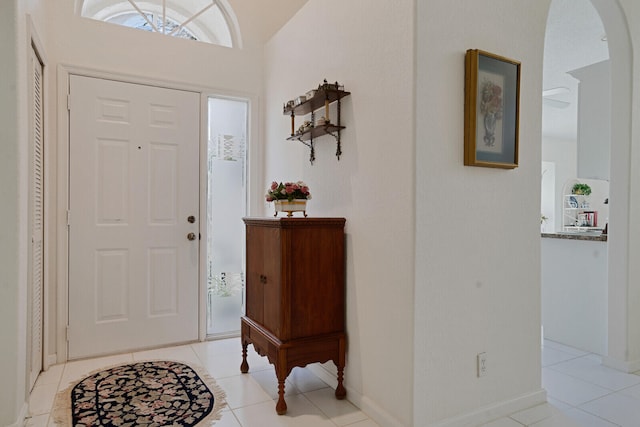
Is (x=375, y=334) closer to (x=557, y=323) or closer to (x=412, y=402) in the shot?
(x=412, y=402)

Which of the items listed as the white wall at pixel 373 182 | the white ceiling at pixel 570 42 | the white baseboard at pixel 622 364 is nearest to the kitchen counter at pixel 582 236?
the white baseboard at pixel 622 364

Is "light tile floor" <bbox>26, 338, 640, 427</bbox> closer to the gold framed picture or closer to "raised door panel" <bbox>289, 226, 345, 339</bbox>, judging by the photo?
"raised door panel" <bbox>289, 226, 345, 339</bbox>

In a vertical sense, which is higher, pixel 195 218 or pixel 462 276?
pixel 195 218

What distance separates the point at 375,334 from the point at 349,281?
1.19ft

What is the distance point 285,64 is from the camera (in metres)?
3.24

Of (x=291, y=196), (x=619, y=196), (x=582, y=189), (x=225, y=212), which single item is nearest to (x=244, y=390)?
(x=291, y=196)

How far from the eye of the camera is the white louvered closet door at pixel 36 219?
7.53ft

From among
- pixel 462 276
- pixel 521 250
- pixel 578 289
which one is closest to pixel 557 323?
pixel 578 289

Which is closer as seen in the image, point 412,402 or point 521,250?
point 412,402

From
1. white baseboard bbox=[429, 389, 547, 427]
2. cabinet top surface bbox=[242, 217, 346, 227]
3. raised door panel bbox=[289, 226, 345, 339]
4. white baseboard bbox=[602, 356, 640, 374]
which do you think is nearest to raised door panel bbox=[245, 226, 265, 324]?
cabinet top surface bbox=[242, 217, 346, 227]

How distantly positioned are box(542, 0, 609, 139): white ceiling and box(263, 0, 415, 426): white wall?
213 centimetres

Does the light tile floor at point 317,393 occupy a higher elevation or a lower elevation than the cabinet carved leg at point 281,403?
lower

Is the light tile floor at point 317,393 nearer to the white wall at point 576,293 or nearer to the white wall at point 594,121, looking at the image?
the white wall at point 576,293

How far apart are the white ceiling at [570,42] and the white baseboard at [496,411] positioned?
3.07 metres
